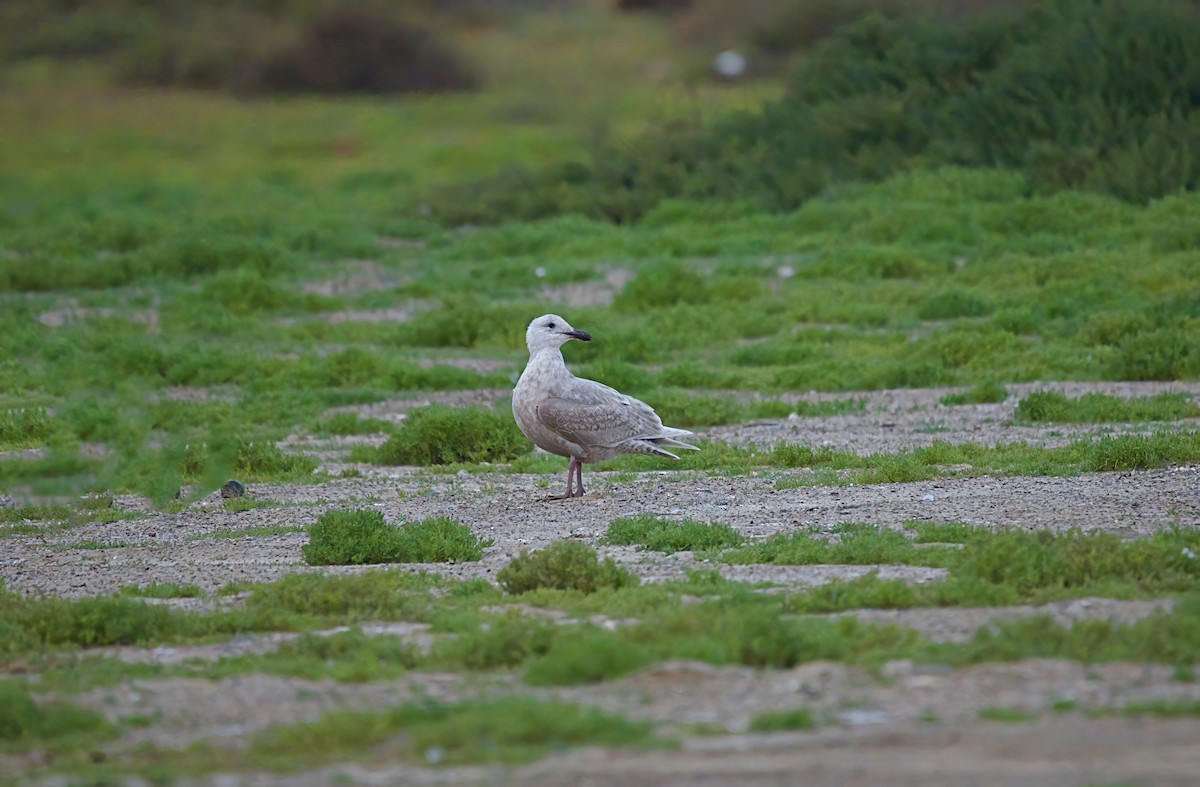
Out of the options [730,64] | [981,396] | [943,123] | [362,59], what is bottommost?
[981,396]

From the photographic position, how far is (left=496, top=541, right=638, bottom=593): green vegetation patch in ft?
24.9

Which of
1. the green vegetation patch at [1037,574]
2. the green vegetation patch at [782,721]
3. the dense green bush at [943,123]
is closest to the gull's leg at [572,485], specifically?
the green vegetation patch at [1037,574]

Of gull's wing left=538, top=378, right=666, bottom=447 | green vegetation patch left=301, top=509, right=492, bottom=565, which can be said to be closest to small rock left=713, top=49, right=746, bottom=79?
gull's wing left=538, top=378, right=666, bottom=447

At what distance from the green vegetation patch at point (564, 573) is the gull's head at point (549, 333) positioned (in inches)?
122

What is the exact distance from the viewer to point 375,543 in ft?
28.2

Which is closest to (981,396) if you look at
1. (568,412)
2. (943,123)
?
(568,412)

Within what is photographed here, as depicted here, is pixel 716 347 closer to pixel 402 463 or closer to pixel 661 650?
pixel 402 463

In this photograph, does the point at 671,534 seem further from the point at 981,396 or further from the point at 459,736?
the point at 981,396

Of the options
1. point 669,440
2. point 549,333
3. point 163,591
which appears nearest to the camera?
point 163,591

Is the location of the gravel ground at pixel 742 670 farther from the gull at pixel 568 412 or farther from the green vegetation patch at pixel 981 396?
the green vegetation patch at pixel 981 396

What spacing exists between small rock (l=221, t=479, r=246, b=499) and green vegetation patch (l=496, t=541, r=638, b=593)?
12.6 ft

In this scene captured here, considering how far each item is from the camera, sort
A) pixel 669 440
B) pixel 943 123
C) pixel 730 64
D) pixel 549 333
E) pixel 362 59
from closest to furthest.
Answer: pixel 549 333
pixel 669 440
pixel 362 59
pixel 730 64
pixel 943 123

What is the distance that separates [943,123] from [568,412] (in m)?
15.9

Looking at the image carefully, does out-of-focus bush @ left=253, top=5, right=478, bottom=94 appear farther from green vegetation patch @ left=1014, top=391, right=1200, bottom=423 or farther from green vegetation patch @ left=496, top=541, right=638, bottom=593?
green vegetation patch @ left=496, top=541, right=638, bottom=593
